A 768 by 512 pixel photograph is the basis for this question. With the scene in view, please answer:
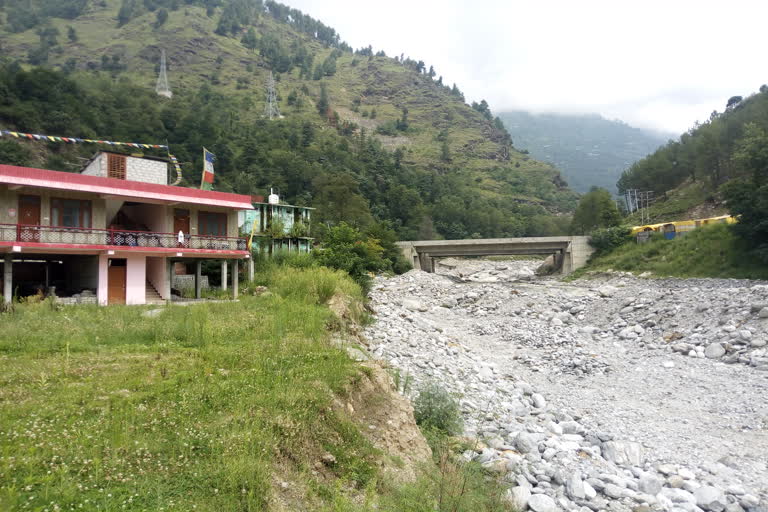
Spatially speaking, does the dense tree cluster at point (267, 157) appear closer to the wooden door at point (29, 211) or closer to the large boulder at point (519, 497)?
the wooden door at point (29, 211)

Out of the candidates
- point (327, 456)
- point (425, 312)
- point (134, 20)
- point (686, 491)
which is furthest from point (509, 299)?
point (134, 20)

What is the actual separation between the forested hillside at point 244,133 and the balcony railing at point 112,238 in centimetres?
904

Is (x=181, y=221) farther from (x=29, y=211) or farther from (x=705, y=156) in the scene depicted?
(x=705, y=156)

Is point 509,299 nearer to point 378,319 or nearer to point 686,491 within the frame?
point 378,319

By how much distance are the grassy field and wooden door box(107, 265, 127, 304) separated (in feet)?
36.0

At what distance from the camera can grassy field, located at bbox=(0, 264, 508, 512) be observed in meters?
4.65

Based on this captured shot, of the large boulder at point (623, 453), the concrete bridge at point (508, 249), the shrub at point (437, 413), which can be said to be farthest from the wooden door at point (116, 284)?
the concrete bridge at point (508, 249)

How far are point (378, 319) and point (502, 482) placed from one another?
14.3 metres

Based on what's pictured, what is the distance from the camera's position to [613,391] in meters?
14.6

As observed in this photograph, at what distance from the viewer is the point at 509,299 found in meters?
34.0

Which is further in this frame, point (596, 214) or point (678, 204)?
point (596, 214)

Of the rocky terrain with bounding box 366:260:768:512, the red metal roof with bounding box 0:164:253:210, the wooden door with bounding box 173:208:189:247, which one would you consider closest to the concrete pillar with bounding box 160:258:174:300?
the wooden door with bounding box 173:208:189:247

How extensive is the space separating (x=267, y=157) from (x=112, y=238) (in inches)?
2675

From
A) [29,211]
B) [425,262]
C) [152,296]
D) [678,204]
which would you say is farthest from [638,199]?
[29,211]
